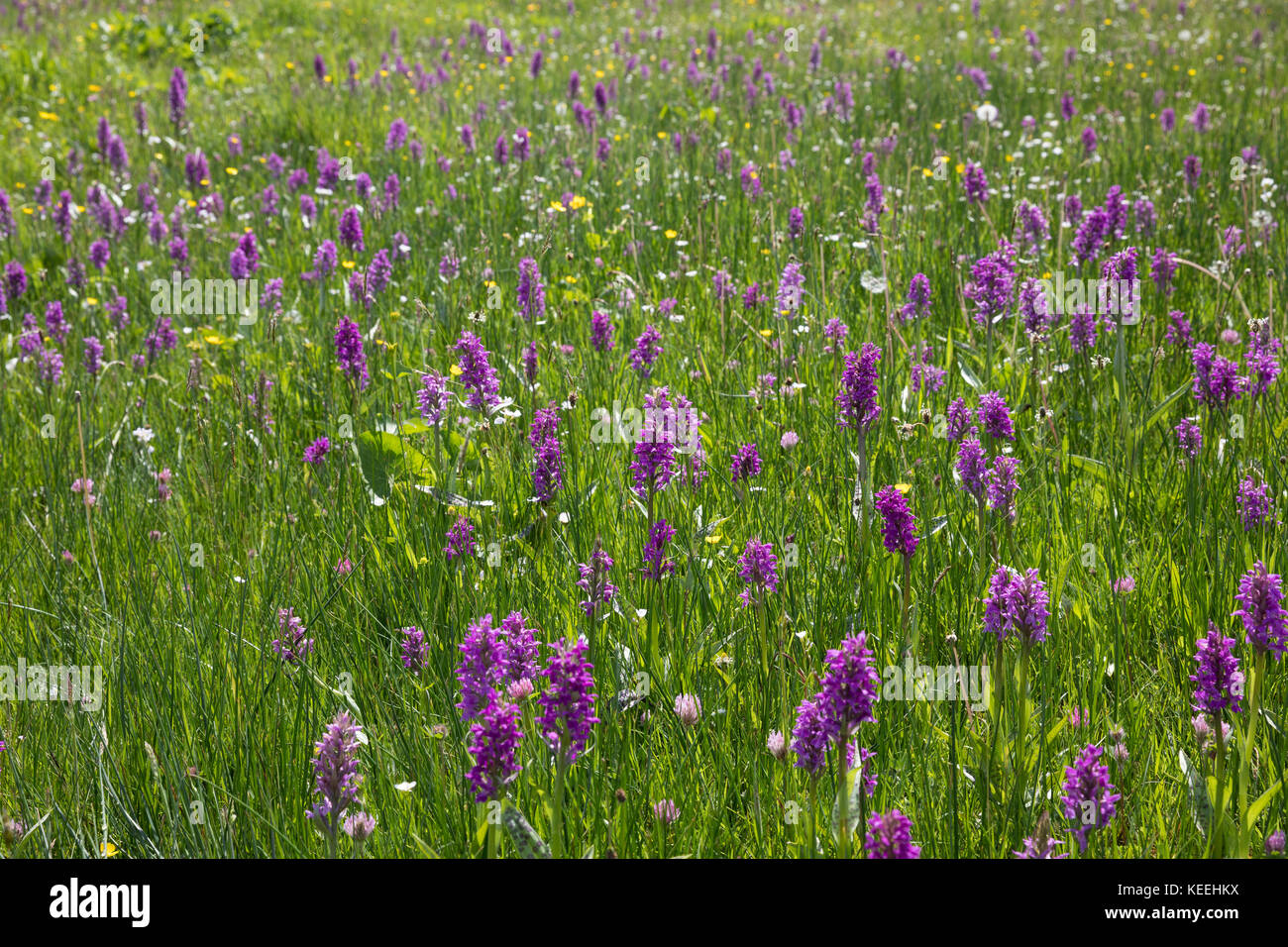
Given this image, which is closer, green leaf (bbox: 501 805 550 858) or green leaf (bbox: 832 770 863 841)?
green leaf (bbox: 501 805 550 858)

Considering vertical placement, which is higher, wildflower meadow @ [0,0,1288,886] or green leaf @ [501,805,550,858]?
wildflower meadow @ [0,0,1288,886]

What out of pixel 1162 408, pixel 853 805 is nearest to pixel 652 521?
pixel 853 805

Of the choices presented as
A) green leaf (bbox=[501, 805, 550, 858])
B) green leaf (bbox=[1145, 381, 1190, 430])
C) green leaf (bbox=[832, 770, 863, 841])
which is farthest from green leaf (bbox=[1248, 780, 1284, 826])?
green leaf (bbox=[1145, 381, 1190, 430])

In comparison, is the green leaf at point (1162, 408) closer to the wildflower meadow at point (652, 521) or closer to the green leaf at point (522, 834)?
the wildflower meadow at point (652, 521)

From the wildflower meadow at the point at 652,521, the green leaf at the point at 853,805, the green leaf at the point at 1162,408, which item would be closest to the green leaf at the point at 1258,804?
the wildflower meadow at the point at 652,521

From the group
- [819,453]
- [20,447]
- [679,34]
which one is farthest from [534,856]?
[679,34]

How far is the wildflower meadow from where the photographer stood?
182cm

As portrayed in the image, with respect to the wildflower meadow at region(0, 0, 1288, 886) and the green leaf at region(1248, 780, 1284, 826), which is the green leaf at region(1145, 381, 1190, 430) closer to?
the wildflower meadow at region(0, 0, 1288, 886)

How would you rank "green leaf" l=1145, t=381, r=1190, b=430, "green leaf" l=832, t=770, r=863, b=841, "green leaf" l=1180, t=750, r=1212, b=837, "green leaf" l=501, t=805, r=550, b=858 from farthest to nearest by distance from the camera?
"green leaf" l=1145, t=381, r=1190, b=430
"green leaf" l=1180, t=750, r=1212, b=837
"green leaf" l=832, t=770, r=863, b=841
"green leaf" l=501, t=805, r=550, b=858

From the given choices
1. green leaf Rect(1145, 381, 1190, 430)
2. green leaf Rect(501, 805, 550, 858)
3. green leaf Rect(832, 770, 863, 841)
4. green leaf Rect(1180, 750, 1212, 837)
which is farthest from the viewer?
green leaf Rect(1145, 381, 1190, 430)

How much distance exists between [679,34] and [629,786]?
13.8 m

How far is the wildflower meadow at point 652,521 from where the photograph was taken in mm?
1816

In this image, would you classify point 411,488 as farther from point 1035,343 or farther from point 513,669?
point 1035,343

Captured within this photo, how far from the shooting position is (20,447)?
3740 mm
